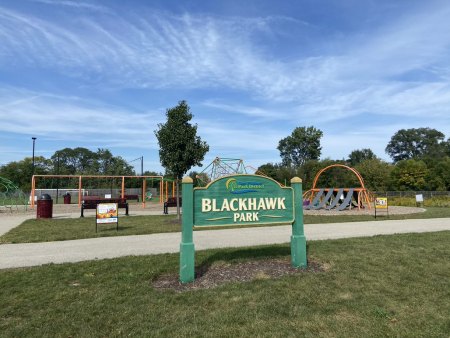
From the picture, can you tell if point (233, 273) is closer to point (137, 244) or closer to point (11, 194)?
point (137, 244)

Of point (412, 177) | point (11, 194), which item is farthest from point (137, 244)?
point (412, 177)

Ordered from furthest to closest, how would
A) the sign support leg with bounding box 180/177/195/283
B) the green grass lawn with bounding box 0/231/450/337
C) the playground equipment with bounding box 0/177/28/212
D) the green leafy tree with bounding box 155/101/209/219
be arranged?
1. the playground equipment with bounding box 0/177/28/212
2. the green leafy tree with bounding box 155/101/209/219
3. the sign support leg with bounding box 180/177/195/283
4. the green grass lawn with bounding box 0/231/450/337

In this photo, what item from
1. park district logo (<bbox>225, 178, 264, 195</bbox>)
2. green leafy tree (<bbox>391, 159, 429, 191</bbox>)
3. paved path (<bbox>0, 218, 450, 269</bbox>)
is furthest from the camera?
green leafy tree (<bbox>391, 159, 429, 191</bbox>)

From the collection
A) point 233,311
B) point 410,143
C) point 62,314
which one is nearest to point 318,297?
point 233,311

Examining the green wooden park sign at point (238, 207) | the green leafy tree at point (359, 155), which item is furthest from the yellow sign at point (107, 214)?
the green leafy tree at point (359, 155)

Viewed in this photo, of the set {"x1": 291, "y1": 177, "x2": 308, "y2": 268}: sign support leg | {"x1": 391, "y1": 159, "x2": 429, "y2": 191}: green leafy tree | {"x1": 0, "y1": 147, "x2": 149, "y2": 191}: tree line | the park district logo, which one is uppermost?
{"x1": 0, "y1": 147, "x2": 149, "y2": 191}: tree line

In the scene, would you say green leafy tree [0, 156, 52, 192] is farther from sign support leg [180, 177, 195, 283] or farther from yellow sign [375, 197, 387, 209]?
sign support leg [180, 177, 195, 283]

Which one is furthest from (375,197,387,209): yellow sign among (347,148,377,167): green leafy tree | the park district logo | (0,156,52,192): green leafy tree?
(347,148,377,167): green leafy tree

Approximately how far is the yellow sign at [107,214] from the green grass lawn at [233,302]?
5.28 meters

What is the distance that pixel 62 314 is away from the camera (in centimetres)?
Answer: 421

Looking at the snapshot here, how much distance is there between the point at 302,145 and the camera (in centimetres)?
8556

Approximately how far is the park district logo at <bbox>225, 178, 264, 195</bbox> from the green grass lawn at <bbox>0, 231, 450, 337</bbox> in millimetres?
1482

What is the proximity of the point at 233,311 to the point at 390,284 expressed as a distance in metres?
2.60

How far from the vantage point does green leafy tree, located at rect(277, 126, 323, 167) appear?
84137 mm
